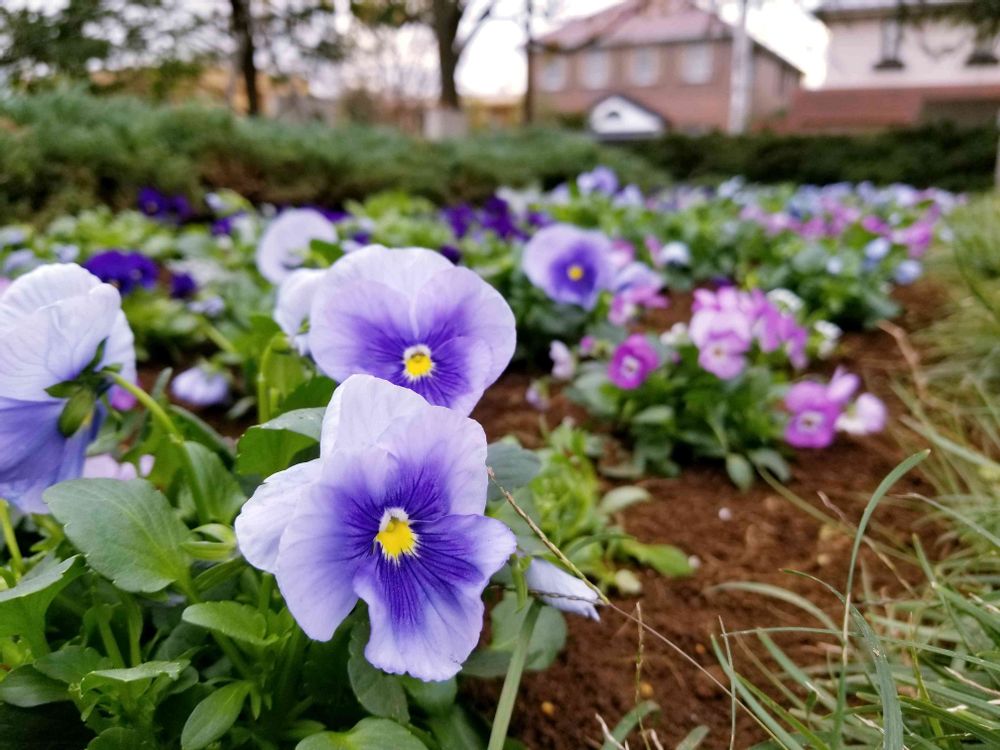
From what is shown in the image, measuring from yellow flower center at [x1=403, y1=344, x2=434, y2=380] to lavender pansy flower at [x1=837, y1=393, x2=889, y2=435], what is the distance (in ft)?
5.13

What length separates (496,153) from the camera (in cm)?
909

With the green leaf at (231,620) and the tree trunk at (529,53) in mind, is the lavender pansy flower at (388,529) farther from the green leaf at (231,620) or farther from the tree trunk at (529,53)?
the tree trunk at (529,53)

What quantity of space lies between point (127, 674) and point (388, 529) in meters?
0.24

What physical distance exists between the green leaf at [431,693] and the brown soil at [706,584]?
0.24 meters

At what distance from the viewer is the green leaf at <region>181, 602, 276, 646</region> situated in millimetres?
729

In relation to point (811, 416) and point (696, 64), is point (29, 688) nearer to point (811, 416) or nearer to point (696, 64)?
point (811, 416)

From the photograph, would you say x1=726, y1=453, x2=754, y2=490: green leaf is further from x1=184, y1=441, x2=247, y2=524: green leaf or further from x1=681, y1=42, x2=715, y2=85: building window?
x1=681, y1=42, x2=715, y2=85: building window

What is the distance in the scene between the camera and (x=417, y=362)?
2.67ft

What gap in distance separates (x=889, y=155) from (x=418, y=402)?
16168 mm

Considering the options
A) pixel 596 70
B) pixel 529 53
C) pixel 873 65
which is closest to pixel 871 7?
pixel 873 65

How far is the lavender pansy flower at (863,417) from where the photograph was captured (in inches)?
79.9

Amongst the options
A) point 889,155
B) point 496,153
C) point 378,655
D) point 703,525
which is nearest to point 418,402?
point 378,655

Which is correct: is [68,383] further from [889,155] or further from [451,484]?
[889,155]

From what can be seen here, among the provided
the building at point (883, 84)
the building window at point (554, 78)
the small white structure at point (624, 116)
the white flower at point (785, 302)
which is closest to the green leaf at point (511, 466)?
the white flower at point (785, 302)
